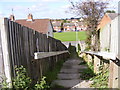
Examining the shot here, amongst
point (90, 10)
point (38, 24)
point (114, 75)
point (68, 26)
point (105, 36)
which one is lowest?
point (114, 75)

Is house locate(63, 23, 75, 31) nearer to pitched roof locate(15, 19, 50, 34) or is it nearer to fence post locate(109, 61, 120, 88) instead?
pitched roof locate(15, 19, 50, 34)

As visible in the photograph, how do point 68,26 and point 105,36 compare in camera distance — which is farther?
point 68,26

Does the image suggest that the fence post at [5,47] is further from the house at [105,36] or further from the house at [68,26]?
the house at [68,26]

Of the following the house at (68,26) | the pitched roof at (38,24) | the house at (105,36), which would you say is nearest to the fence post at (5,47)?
the house at (105,36)

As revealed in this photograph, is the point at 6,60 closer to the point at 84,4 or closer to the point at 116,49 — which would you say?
the point at 116,49

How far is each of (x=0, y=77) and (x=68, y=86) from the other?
2.87m

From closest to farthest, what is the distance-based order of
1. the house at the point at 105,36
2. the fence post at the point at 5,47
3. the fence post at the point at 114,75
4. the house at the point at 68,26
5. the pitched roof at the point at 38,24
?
the fence post at the point at 5,47
the fence post at the point at 114,75
the house at the point at 105,36
the pitched roof at the point at 38,24
the house at the point at 68,26

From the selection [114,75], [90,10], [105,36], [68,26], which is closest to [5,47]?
[114,75]

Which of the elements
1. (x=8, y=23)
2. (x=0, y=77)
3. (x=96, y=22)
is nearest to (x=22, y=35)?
(x=8, y=23)

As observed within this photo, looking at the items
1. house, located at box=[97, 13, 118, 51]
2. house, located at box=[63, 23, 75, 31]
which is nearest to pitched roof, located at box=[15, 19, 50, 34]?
house, located at box=[97, 13, 118, 51]

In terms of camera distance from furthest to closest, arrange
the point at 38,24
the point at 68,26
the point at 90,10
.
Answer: the point at 68,26 → the point at 38,24 → the point at 90,10

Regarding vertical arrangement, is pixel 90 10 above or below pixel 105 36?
above

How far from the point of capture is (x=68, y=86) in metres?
4.71

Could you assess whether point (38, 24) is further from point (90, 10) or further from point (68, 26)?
point (68, 26)
